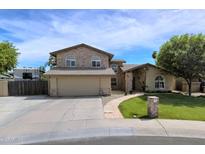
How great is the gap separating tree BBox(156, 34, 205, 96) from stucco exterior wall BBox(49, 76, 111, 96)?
7.15m

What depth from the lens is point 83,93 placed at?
75.9 ft

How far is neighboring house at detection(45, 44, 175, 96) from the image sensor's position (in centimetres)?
2277

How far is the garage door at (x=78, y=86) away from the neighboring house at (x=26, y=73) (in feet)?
57.4

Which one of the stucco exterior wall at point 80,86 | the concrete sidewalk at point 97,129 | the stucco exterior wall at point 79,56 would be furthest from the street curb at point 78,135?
the stucco exterior wall at point 79,56

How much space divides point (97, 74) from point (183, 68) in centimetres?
887

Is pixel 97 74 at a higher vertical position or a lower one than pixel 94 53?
lower

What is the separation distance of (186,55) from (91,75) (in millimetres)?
9763

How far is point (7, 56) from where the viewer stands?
117ft

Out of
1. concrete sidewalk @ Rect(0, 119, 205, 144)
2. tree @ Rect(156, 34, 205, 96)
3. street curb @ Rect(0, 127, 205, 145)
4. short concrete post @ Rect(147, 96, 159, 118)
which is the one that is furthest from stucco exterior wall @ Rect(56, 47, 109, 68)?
street curb @ Rect(0, 127, 205, 145)

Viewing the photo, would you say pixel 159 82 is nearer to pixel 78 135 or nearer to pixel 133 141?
pixel 78 135

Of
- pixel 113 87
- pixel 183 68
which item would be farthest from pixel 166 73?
pixel 113 87

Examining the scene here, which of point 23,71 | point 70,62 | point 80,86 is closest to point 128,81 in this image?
point 80,86

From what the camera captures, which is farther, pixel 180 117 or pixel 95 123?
pixel 180 117

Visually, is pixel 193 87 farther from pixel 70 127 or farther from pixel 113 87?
pixel 70 127
